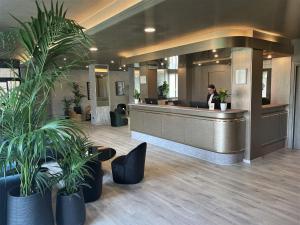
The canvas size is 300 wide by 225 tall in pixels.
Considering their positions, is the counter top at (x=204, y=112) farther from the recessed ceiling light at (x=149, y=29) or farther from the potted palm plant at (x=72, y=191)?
the potted palm plant at (x=72, y=191)

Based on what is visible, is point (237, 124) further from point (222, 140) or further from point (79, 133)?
point (79, 133)

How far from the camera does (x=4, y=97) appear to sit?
2.29 metres

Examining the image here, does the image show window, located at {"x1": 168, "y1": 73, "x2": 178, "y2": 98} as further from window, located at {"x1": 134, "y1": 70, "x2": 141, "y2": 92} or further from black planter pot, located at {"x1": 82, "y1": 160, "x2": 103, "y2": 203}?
black planter pot, located at {"x1": 82, "y1": 160, "x2": 103, "y2": 203}

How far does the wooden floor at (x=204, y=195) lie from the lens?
3021 mm

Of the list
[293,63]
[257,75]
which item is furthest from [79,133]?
[293,63]

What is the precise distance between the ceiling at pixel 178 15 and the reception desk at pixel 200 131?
1.77 meters

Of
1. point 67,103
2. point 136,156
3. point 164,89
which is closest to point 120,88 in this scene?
point 67,103

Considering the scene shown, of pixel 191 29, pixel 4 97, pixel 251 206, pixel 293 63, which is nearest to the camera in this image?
pixel 4 97

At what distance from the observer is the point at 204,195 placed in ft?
12.0

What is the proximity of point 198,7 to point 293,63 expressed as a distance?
12.6 feet

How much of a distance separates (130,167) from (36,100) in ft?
6.68

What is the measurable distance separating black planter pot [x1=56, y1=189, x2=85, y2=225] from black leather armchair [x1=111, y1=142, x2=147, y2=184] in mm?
1318

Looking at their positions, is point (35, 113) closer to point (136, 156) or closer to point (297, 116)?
point (136, 156)

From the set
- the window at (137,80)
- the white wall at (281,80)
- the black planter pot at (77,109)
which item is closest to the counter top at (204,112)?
the white wall at (281,80)
